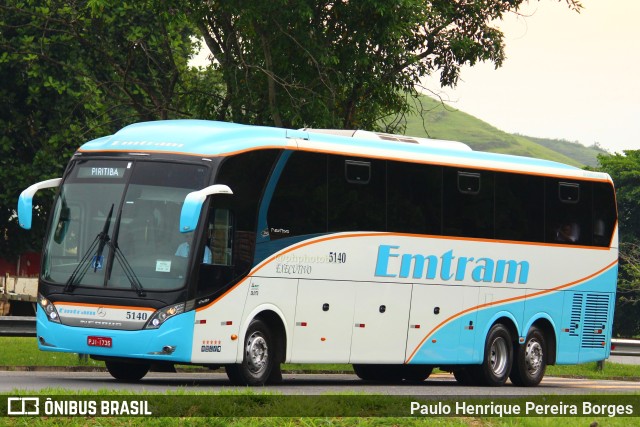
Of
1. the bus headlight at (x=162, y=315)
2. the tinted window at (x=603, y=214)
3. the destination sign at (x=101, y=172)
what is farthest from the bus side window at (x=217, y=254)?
the tinted window at (x=603, y=214)

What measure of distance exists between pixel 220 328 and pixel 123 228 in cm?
178

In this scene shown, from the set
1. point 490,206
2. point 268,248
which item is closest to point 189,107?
point 490,206

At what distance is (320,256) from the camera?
1945 cm

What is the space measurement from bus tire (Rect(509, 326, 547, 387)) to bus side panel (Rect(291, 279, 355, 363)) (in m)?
4.42

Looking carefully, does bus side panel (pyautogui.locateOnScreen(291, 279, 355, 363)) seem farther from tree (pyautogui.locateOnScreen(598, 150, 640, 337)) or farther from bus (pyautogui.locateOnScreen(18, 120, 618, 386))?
tree (pyautogui.locateOnScreen(598, 150, 640, 337))

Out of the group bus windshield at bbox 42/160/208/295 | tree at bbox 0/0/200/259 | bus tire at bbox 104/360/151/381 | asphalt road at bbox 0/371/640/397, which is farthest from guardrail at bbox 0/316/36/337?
bus windshield at bbox 42/160/208/295

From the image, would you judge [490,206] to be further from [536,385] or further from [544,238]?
[536,385]

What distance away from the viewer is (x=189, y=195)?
55.6ft

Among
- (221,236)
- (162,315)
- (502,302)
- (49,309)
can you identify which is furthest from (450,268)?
(49,309)

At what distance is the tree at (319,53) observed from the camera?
2673cm

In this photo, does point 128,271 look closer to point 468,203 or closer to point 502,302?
point 468,203

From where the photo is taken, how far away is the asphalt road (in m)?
16.7

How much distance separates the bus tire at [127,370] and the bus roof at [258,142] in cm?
302

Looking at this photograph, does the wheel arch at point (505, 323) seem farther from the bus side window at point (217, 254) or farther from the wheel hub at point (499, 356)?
the bus side window at point (217, 254)
